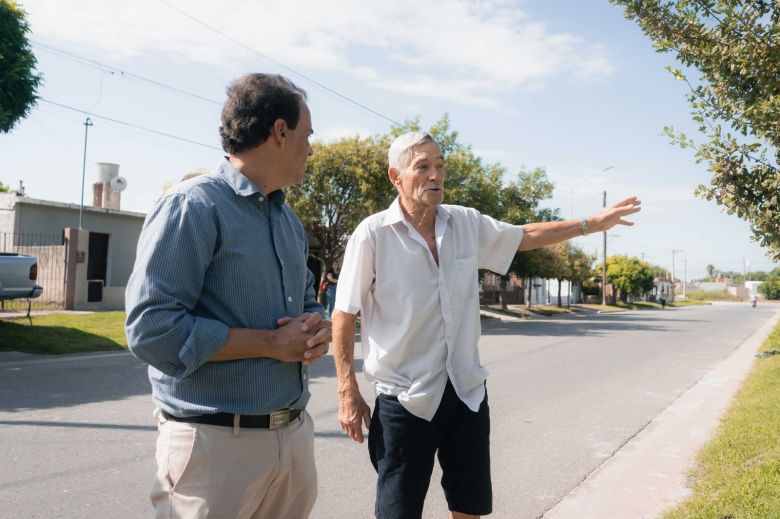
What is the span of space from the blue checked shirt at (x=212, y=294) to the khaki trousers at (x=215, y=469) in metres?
0.07

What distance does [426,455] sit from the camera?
3.00 m

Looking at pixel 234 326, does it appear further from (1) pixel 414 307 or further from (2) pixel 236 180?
(1) pixel 414 307

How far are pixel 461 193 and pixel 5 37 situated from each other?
14.5 metres

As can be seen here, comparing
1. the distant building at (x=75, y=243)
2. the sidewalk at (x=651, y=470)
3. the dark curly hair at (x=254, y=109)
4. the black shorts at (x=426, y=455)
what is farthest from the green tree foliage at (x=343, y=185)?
the dark curly hair at (x=254, y=109)

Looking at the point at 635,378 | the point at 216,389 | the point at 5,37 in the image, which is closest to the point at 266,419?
the point at 216,389

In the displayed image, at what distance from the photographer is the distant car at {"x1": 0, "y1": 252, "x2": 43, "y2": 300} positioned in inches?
493

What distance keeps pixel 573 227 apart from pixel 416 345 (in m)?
1.03

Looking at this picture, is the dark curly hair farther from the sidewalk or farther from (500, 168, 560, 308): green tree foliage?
(500, 168, 560, 308): green tree foliage

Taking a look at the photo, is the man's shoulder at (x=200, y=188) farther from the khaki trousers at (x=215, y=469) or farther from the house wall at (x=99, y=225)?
the house wall at (x=99, y=225)

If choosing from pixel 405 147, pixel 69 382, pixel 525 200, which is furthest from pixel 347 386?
pixel 525 200

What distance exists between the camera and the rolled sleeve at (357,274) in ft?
10.2

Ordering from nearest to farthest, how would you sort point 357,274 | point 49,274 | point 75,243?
point 357,274 < point 75,243 < point 49,274

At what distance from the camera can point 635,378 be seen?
35.5ft

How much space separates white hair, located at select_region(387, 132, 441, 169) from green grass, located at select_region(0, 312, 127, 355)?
10.2 metres
